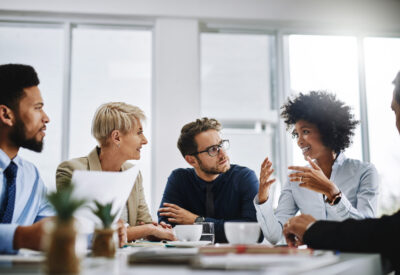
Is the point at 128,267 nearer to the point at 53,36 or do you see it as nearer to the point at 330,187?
the point at 330,187

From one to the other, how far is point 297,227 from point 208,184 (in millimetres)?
1383

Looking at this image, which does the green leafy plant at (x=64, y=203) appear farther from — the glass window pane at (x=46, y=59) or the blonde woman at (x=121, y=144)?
the glass window pane at (x=46, y=59)

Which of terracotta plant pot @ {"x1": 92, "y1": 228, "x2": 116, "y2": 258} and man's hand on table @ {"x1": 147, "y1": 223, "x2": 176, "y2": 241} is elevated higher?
terracotta plant pot @ {"x1": 92, "y1": 228, "x2": 116, "y2": 258}

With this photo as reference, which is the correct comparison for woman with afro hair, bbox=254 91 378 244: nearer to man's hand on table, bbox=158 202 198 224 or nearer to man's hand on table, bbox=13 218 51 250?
man's hand on table, bbox=158 202 198 224

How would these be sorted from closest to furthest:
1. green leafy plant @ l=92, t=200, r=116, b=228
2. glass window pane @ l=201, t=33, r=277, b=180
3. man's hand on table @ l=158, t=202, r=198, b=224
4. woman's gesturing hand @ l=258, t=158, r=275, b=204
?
green leafy plant @ l=92, t=200, r=116, b=228, woman's gesturing hand @ l=258, t=158, r=275, b=204, man's hand on table @ l=158, t=202, r=198, b=224, glass window pane @ l=201, t=33, r=277, b=180

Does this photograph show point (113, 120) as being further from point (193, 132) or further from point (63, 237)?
point (63, 237)

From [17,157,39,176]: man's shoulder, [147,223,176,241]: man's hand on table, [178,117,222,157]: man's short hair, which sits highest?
[178,117,222,157]: man's short hair

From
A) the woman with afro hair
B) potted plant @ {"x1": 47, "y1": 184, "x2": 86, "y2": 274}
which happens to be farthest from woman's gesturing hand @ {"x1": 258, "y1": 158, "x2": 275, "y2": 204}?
potted plant @ {"x1": 47, "y1": 184, "x2": 86, "y2": 274}

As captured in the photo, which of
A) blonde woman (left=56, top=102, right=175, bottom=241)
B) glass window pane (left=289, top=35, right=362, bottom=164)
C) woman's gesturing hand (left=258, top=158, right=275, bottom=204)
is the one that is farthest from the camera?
glass window pane (left=289, top=35, right=362, bottom=164)

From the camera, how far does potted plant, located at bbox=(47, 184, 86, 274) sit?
2.67ft

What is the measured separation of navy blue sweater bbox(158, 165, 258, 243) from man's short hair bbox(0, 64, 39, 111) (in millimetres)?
1112

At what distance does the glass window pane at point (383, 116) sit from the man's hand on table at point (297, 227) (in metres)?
3.24

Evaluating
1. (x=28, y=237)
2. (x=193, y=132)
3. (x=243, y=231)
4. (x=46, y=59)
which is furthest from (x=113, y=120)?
(x=46, y=59)

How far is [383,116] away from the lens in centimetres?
→ 466
